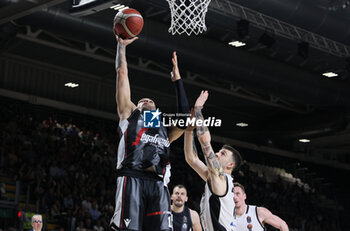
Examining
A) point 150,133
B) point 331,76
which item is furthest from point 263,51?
point 150,133

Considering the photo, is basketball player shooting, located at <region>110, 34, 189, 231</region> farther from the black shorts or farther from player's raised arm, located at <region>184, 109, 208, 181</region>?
player's raised arm, located at <region>184, 109, 208, 181</region>

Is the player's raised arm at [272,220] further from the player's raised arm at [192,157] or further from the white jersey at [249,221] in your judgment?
the player's raised arm at [192,157]

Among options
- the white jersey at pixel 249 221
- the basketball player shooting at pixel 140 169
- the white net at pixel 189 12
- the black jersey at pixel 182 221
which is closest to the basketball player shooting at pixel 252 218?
the white jersey at pixel 249 221

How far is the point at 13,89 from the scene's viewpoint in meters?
21.6

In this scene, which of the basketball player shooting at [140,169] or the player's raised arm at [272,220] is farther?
the player's raised arm at [272,220]

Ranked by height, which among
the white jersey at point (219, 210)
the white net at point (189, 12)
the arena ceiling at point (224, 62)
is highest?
the arena ceiling at point (224, 62)

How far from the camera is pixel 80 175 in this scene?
60.2ft

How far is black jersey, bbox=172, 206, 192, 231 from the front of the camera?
8.73 m

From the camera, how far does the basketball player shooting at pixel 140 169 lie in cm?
565

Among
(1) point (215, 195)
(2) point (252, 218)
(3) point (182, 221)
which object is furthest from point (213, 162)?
(2) point (252, 218)

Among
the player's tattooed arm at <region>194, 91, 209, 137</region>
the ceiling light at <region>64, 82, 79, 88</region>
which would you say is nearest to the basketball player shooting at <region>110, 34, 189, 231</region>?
the player's tattooed arm at <region>194, 91, 209, 137</region>

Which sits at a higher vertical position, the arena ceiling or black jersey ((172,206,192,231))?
the arena ceiling

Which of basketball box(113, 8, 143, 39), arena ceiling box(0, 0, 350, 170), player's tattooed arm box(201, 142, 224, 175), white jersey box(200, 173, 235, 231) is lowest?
white jersey box(200, 173, 235, 231)

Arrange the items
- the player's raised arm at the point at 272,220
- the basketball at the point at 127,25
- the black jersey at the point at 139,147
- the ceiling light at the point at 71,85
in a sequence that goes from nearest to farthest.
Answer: the black jersey at the point at 139,147
the basketball at the point at 127,25
the player's raised arm at the point at 272,220
the ceiling light at the point at 71,85
